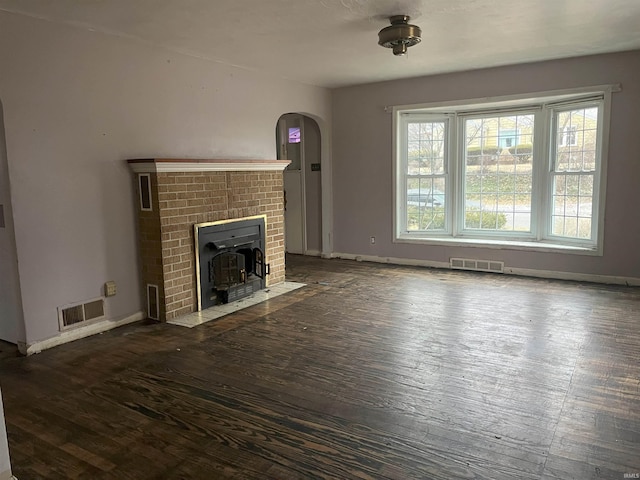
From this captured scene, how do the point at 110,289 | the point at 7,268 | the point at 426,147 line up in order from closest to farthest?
the point at 7,268, the point at 110,289, the point at 426,147

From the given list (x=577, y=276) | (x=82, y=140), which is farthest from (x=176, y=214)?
(x=577, y=276)

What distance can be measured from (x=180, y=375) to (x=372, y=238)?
4228 mm

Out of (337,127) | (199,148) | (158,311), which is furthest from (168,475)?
(337,127)

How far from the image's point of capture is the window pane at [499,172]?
240 inches

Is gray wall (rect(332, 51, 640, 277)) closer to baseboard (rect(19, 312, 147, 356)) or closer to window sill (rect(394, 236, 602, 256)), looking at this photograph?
window sill (rect(394, 236, 602, 256))

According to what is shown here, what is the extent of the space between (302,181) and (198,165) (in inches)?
120

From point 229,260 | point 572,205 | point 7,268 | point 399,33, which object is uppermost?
point 399,33

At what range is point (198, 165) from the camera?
451cm

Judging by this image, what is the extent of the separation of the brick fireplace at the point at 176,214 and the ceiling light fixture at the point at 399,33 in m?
1.93

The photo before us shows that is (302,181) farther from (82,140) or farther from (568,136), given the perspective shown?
(82,140)

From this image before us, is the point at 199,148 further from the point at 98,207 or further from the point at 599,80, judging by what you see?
the point at 599,80

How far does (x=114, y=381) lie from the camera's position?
3.12 meters

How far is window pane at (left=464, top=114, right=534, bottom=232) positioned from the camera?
20.0 ft

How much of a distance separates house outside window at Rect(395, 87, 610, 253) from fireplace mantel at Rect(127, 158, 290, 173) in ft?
7.04
